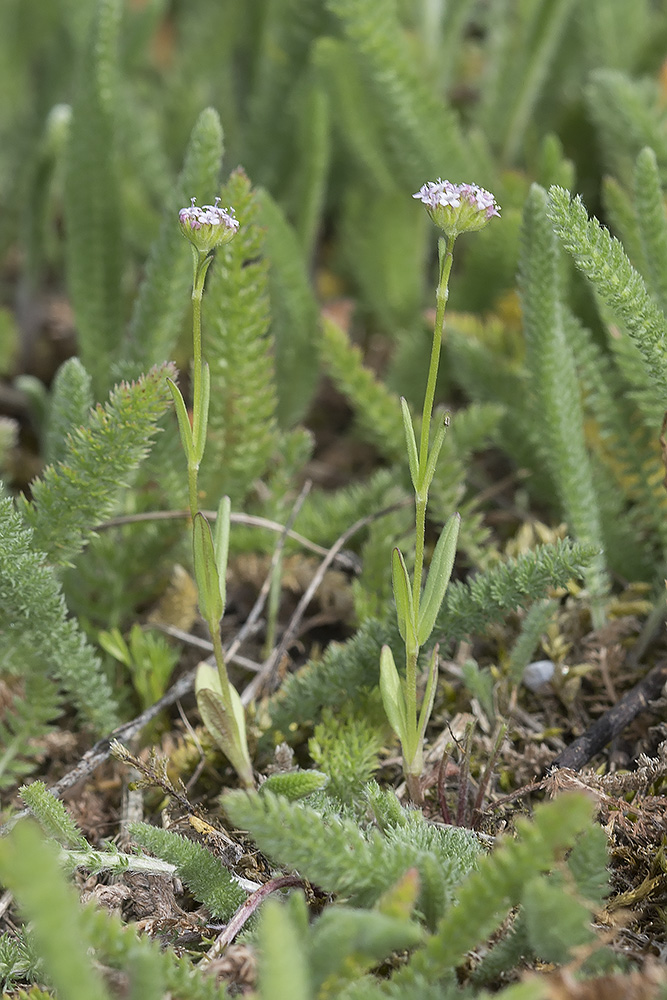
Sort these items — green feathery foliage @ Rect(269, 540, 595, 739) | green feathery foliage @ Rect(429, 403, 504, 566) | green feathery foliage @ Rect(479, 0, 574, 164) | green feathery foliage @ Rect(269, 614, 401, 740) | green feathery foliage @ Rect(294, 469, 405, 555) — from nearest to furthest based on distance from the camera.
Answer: green feathery foliage @ Rect(269, 540, 595, 739)
green feathery foliage @ Rect(269, 614, 401, 740)
green feathery foliage @ Rect(429, 403, 504, 566)
green feathery foliage @ Rect(294, 469, 405, 555)
green feathery foliage @ Rect(479, 0, 574, 164)

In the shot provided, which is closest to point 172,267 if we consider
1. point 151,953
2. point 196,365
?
point 196,365

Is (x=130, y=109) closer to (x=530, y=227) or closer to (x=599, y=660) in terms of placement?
(x=530, y=227)

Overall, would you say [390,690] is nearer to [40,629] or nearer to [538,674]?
[538,674]

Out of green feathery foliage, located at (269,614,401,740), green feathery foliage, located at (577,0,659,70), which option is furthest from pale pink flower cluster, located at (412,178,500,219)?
green feathery foliage, located at (577,0,659,70)

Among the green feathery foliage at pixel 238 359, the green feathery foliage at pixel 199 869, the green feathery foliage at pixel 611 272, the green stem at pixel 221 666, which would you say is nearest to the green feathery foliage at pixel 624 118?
the green feathery foliage at pixel 611 272

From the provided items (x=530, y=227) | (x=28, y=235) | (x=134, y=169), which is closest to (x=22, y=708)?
(x=530, y=227)

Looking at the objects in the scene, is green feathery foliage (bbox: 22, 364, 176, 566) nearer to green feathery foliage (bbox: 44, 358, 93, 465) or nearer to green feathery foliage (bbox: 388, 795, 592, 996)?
green feathery foliage (bbox: 44, 358, 93, 465)
